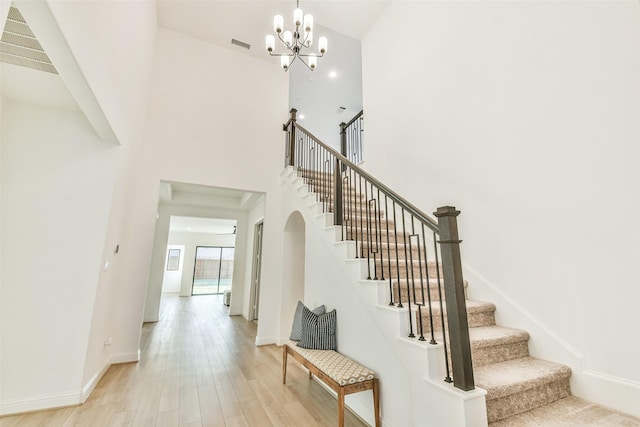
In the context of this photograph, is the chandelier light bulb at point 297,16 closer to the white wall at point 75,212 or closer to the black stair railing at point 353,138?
the white wall at point 75,212

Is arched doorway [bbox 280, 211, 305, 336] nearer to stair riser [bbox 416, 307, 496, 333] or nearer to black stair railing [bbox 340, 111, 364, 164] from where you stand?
black stair railing [bbox 340, 111, 364, 164]

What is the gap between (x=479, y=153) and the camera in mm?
2898

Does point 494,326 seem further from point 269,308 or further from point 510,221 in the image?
point 269,308

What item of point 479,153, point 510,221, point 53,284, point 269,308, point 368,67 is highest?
point 368,67

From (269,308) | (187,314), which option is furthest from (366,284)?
(187,314)

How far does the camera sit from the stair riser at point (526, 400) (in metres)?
1.74

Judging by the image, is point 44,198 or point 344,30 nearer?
point 44,198

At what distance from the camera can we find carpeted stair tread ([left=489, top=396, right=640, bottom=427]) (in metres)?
1.65

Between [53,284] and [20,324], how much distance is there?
40 cm

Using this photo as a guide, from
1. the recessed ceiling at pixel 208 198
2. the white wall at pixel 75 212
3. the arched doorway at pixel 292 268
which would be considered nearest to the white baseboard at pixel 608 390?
the arched doorway at pixel 292 268

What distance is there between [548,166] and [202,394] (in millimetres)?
3946

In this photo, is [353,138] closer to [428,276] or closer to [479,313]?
[428,276]

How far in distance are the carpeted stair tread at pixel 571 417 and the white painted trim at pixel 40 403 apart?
355 cm

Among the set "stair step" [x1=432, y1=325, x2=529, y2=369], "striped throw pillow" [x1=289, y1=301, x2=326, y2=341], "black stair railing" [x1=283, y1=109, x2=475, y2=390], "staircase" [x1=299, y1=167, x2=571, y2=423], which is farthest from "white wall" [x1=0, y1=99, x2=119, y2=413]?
"stair step" [x1=432, y1=325, x2=529, y2=369]
